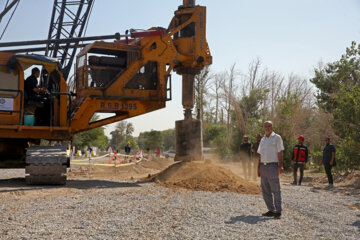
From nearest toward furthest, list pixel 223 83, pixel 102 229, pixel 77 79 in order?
1. pixel 102 229
2. pixel 77 79
3. pixel 223 83

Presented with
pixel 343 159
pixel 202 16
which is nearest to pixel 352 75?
pixel 343 159

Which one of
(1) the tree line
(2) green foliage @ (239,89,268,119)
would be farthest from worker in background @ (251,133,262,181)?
(2) green foliage @ (239,89,268,119)

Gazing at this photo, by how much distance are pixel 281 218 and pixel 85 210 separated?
3416 mm

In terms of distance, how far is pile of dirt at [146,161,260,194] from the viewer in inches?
407

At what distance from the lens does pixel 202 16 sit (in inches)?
501

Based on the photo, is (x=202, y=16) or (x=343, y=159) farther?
(x=343, y=159)

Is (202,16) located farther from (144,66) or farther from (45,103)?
(45,103)

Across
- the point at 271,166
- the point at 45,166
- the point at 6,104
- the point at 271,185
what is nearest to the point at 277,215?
the point at 271,185

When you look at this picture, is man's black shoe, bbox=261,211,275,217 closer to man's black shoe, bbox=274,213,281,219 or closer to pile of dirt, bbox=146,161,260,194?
man's black shoe, bbox=274,213,281,219

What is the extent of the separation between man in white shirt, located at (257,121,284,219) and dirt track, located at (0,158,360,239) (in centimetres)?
36

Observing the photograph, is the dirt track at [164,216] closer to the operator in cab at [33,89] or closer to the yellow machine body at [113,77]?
the yellow machine body at [113,77]

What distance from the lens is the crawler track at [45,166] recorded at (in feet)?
33.4

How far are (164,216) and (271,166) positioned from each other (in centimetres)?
220

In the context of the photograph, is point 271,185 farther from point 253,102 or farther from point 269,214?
point 253,102
